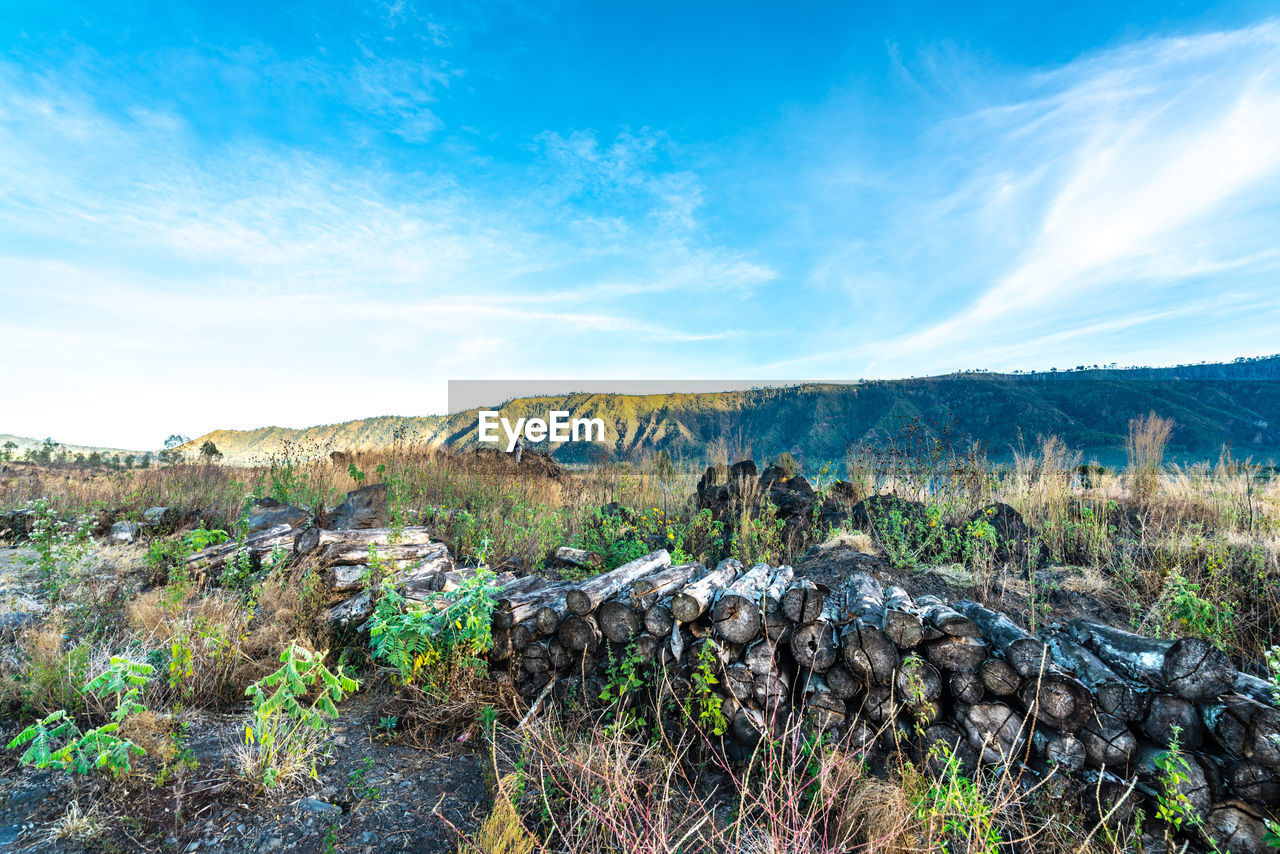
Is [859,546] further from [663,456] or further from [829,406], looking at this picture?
[829,406]

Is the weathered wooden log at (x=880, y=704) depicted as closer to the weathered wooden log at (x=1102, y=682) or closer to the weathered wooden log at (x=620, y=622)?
the weathered wooden log at (x=1102, y=682)

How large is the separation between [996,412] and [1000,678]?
7522 centimetres

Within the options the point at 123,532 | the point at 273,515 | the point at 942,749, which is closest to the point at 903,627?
Answer: the point at 942,749

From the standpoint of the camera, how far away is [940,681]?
271 cm

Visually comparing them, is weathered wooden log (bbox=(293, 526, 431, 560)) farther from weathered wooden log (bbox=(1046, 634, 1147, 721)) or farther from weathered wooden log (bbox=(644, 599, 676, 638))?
weathered wooden log (bbox=(1046, 634, 1147, 721))

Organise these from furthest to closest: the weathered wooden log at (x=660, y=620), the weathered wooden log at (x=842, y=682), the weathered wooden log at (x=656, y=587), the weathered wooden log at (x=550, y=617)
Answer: the weathered wooden log at (x=550, y=617), the weathered wooden log at (x=656, y=587), the weathered wooden log at (x=660, y=620), the weathered wooden log at (x=842, y=682)

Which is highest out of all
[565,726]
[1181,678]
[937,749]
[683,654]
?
[1181,678]

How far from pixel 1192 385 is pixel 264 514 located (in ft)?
321

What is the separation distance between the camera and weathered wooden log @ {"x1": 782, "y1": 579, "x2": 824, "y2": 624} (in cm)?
297

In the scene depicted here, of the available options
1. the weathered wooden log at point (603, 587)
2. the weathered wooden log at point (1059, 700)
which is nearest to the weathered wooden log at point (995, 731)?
the weathered wooden log at point (1059, 700)

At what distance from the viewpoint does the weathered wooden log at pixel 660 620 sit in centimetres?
322

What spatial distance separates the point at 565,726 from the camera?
3.25 meters

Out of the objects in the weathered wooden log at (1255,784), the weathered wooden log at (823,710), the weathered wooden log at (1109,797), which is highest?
the weathered wooden log at (1255,784)

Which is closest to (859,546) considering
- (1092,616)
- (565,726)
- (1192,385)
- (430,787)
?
(1092,616)
